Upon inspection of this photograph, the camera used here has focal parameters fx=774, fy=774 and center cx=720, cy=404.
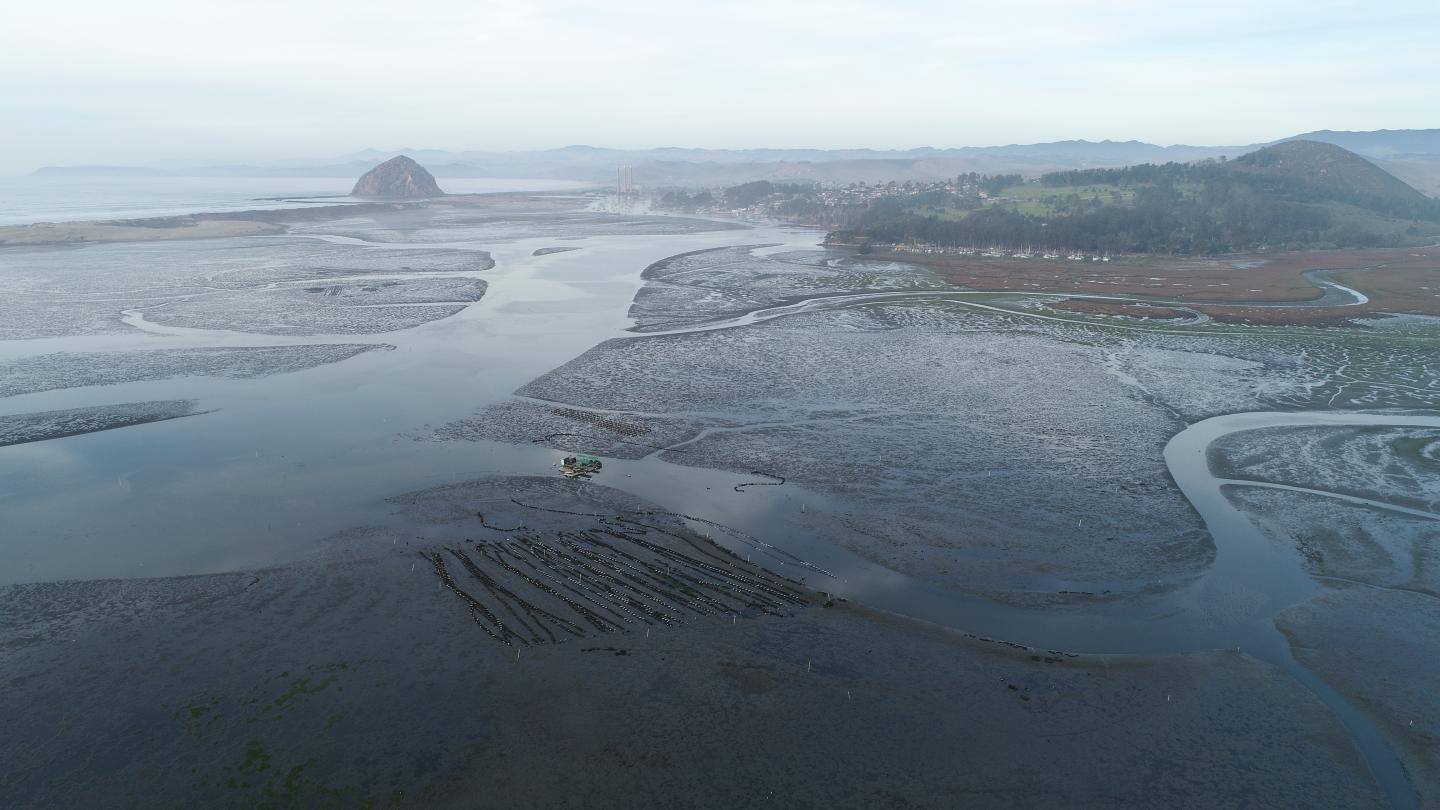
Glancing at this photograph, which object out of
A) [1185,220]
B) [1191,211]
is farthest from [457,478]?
[1191,211]

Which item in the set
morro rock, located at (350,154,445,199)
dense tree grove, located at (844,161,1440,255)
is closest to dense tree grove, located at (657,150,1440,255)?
dense tree grove, located at (844,161,1440,255)

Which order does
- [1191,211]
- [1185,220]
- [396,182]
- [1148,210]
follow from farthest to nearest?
[396,182], [1191,211], [1148,210], [1185,220]

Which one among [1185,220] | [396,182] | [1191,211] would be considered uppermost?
[396,182]

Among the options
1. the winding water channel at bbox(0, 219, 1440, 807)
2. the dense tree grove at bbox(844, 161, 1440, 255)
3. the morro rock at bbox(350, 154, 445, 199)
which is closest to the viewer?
the winding water channel at bbox(0, 219, 1440, 807)

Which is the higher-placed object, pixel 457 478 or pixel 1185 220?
pixel 1185 220

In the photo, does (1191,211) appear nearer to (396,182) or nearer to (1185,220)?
(1185,220)

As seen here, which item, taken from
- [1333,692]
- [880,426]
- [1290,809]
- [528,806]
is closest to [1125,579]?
[1333,692]

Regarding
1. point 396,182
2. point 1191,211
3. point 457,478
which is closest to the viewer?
point 457,478

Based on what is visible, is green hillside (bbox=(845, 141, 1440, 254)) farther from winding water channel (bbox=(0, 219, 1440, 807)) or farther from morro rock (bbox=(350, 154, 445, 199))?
morro rock (bbox=(350, 154, 445, 199))
